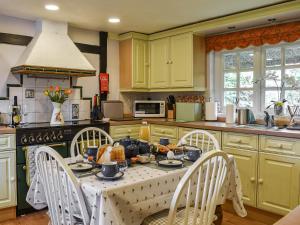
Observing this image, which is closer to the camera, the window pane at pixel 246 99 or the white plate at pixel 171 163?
the white plate at pixel 171 163

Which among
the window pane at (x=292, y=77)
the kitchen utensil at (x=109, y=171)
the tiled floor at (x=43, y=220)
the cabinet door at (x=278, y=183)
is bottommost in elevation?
the tiled floor at (x=43, y=220)

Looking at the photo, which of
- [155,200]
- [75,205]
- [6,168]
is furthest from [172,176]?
[6,168]

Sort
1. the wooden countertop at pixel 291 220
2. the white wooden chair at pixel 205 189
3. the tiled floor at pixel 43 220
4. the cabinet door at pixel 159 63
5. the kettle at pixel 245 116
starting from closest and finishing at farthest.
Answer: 1. the wooden countertop at pixel 291 220
2. the white wooden chair at pixel 205 189
3. the tiled floor at pixel 43 220
4. the kettle at pixel 245 116
5. the cabinet door at pixel 159 63

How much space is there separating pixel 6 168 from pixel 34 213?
0.57m

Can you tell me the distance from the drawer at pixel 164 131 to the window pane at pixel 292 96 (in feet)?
4.46

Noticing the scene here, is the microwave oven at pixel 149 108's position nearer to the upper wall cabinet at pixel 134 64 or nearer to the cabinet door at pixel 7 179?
the upper wall cabinet at pixel 134 64

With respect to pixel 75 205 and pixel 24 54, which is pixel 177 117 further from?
pixel 75 205

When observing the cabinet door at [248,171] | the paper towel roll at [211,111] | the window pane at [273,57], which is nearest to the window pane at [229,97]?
the paper towel roll at [211,111]

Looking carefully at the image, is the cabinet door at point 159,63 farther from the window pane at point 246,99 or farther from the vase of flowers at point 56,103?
the vase of flowers at point 56,103

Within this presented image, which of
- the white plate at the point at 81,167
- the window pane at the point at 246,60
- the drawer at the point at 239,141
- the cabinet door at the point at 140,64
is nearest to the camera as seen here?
the white plate at the point at 81,167

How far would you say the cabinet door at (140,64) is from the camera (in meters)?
4.25

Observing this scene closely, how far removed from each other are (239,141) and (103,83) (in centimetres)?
212

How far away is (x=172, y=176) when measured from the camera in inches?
70.2

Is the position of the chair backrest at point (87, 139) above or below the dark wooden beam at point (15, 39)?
below
